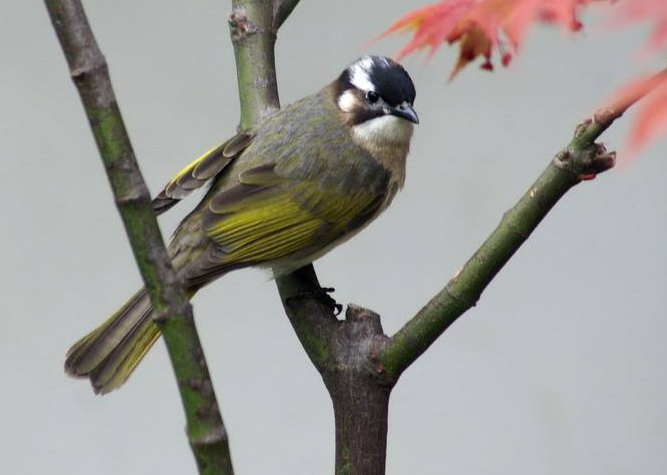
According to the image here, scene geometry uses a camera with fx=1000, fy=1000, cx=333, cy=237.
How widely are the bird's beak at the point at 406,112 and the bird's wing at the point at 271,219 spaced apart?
Answer: 198 millimetres

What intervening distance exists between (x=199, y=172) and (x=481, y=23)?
130 cm

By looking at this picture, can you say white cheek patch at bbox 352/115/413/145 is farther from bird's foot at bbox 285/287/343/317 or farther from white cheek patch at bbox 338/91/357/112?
bird's foot at bbox 285/287/343/317

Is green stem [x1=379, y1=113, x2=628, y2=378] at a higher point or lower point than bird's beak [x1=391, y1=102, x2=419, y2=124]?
lower

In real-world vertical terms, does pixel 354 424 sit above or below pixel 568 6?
below

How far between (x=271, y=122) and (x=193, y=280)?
1.41 ft

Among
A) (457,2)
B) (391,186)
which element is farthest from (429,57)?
(391,186)

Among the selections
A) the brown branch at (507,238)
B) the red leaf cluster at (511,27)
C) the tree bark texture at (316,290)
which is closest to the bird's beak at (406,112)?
the tree bark texture at (316,290)

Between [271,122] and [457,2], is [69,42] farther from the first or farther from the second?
[271,122]

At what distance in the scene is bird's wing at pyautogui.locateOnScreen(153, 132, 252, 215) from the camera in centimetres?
213

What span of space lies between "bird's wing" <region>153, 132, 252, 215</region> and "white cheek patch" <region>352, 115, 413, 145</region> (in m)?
0.27

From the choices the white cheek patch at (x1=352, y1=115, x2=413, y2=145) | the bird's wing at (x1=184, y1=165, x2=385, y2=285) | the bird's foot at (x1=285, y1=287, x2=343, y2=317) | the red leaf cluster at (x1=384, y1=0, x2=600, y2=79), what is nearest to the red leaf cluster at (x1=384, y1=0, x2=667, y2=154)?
the red leaf cluster at (x1=384, y1=0, x2=600, y2=79)

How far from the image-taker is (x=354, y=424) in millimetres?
1503

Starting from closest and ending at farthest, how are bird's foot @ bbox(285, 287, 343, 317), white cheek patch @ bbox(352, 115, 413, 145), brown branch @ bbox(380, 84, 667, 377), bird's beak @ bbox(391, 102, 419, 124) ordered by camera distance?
brown branch @ bbox(380, 84, 667, 377), bird's foot @ bbox(285, 287, 343, 317), bird's beak @ bbox(391, 102, 419, 124), white cheek patch @ bbox(352, 115, 413, 145)

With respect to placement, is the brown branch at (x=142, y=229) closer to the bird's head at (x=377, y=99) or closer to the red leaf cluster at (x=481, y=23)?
the red leaf cluster at (x=481, y=23)
